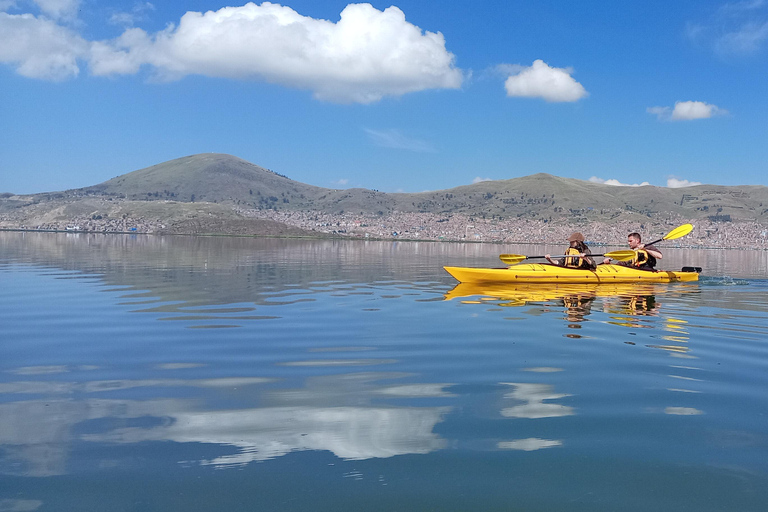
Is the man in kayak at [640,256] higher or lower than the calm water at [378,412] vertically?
higher

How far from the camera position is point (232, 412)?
7.08 metres

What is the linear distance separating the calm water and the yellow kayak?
9468 mm

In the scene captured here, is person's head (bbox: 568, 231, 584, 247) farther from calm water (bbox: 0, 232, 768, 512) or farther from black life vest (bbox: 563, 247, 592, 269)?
calm water (bbox: 0, 232, 768, 512)

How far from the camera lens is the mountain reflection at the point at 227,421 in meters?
5.85

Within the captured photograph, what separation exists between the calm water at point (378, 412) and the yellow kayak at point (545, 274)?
947 cm

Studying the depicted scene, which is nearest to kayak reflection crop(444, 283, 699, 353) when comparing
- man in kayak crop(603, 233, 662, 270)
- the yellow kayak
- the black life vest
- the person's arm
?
the yellow kayak

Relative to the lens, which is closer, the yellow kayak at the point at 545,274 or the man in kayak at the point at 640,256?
the yellow kayak at the point at 545,274

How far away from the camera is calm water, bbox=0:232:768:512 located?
5.01 m

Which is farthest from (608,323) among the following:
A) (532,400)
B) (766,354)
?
(532,400)

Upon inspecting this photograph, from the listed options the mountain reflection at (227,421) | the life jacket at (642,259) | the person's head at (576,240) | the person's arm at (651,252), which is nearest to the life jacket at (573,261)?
the person's head at (576,240)

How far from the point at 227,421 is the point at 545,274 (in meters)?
20.4

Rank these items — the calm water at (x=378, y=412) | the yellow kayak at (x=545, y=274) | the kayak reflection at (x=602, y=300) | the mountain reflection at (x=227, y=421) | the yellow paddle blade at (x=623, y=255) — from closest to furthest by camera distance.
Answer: the calm water at (x=378, y=412), the mountain reflection at (x=227, y=421), the kayak reflection at (x=602, y=300), the yellow kayak at (x=545, y=274), the yellow paddle blade at (x=623, y=255)

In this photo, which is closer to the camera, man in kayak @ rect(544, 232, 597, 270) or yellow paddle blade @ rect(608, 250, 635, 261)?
man in kayak @ rect(544, 232, 597, 270)

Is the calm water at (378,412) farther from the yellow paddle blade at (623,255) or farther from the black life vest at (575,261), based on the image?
the yellow paddle blade at (623,255)
